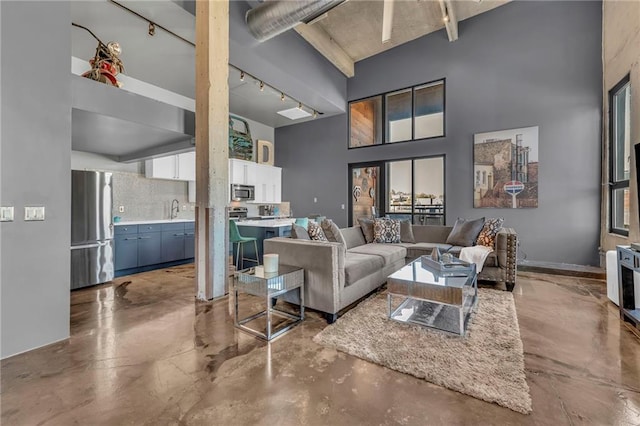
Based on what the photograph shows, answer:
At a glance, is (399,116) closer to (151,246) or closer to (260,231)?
(260,231)

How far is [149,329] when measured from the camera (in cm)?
255

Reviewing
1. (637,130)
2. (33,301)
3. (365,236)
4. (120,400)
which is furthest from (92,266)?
(637,130)

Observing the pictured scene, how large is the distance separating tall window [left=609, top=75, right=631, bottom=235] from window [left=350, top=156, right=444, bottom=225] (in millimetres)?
2469

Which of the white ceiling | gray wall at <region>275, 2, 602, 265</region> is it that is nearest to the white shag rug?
gray wall at <region>275, 2, 602, 265</region>

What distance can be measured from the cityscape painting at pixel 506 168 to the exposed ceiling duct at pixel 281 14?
12.2 feet

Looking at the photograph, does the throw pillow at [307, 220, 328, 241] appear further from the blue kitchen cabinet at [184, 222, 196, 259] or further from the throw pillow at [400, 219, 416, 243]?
the blue kitchen cabinet at [184, 222, 196, 259]

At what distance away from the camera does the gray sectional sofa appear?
2684mm

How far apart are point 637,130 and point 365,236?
3.62 meters

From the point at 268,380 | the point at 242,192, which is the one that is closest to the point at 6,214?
the point at 268,380

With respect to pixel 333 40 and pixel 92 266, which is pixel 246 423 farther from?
pixel 333 40

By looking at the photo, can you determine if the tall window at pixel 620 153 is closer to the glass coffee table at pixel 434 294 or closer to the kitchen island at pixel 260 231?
the glass coffee table at pixel 434 294

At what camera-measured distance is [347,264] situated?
2.95 metres

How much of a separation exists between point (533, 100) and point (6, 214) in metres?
6.98

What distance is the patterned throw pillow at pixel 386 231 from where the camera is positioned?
186 inches
